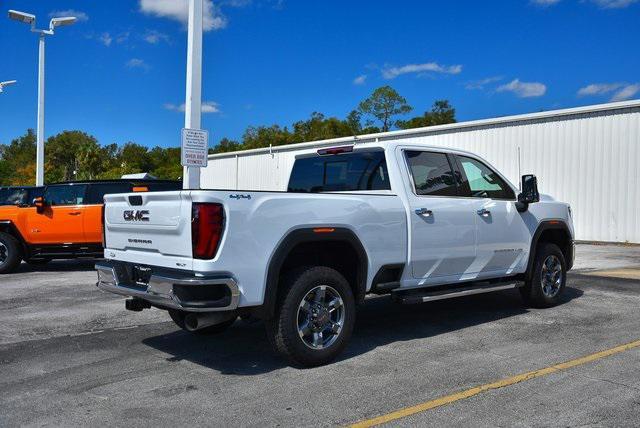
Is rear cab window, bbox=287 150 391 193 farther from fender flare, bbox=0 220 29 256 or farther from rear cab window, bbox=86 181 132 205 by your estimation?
fender flare, bbox=0 220 29 256

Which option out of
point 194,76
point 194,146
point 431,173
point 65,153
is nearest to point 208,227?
point 431,173

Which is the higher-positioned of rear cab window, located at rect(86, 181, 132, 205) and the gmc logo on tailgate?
rear cab window, located at rect(86, 181, 132, 205)

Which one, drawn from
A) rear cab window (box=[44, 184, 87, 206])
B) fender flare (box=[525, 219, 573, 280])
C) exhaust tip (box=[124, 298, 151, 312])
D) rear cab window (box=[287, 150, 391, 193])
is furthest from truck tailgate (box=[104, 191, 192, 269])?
rear cab window (box=[44, 184, 87, 206])

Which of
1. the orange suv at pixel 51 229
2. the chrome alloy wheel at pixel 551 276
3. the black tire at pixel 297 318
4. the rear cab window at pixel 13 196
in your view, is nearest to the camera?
the black tire at pixel 297 318

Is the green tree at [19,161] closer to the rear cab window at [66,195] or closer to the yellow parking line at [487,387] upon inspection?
the rear cab window at [66,195]

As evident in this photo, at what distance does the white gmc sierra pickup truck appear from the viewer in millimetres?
4578

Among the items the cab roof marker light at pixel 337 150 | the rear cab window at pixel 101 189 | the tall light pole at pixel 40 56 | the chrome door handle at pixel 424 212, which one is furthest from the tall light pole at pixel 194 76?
the tall light pole at pixel 40 56

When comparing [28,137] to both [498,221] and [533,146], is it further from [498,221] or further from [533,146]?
[498,221]

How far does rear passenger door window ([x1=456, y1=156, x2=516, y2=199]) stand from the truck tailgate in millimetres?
3279

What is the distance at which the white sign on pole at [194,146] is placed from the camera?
10.5 meters

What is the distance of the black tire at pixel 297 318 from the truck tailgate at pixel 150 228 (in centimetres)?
85

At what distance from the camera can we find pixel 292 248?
4977mm

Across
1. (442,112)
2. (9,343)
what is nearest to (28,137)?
(442,112)

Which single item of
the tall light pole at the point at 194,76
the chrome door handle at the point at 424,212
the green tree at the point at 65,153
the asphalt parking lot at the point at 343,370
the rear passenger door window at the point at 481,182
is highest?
the green tree at the point at 65,153
